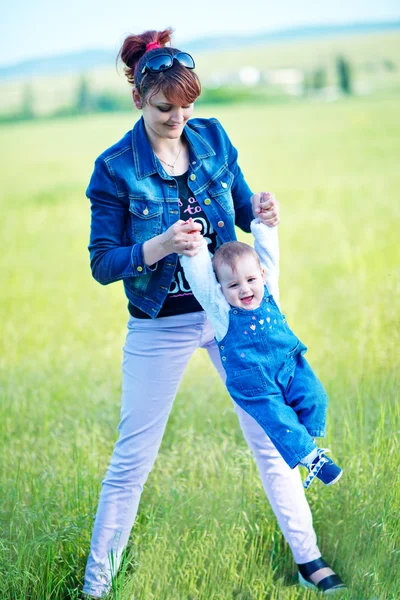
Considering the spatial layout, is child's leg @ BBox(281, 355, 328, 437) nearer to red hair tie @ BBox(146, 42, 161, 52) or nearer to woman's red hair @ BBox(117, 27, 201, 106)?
woman's red hair @ BBox(117, 27, 201, 106)

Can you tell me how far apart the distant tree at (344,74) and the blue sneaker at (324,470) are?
13952 mm

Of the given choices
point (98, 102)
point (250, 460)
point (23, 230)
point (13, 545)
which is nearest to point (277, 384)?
point (250, 460)

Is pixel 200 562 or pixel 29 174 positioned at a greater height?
pixel 29 174

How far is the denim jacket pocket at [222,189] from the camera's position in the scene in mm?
2240

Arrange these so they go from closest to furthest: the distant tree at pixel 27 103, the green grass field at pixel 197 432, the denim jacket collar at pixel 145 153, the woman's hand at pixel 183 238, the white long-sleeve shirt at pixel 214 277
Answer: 1. the woman's hand at pixel 183 238
2. the white long-sleeve shirt at pixel 214 277
3. the denim jacket collar at pixel 145 153
4. the green grass field at pixel 197 432
5. the distant tree at pixel 27 103

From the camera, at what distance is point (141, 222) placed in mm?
2201

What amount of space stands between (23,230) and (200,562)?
7.01 metres

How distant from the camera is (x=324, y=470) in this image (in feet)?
6.57

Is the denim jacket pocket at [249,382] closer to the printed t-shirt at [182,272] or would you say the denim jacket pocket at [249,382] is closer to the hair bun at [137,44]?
the printed t-shirt at [182,272]

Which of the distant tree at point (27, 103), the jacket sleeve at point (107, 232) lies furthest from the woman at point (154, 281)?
the distant tree at point (27, 103)

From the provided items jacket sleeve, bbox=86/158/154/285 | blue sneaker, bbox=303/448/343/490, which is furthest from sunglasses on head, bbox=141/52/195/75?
blue sneaker, bbox=303/448/343/490

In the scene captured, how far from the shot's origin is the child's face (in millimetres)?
2061

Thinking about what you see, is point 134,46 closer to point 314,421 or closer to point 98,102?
point 314,421

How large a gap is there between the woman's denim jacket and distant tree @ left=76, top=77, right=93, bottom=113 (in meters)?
13.2
